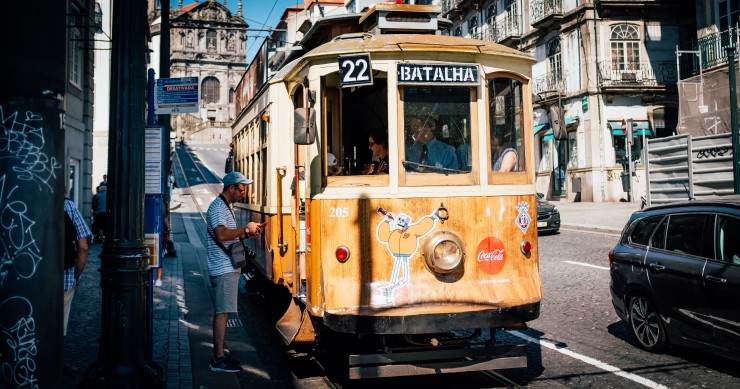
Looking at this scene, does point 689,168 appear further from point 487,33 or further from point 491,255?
point 487,33

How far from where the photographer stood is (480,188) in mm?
5875

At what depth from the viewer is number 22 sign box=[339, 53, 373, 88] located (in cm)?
555

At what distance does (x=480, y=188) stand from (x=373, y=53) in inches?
60.9

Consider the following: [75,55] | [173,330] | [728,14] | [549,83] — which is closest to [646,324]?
[173,330]

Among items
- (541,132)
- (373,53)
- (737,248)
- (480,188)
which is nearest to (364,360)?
(480,188)

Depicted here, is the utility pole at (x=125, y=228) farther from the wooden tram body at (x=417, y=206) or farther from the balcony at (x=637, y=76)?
the balcony at (x=637, y=76)

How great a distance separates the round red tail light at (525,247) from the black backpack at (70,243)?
4.00 metres

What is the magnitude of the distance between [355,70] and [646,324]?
4.35m

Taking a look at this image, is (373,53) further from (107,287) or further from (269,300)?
(269,300)

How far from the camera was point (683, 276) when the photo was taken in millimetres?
6559

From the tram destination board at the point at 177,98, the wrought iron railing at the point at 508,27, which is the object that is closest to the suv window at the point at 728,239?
the tram destination board at the point at 177,98

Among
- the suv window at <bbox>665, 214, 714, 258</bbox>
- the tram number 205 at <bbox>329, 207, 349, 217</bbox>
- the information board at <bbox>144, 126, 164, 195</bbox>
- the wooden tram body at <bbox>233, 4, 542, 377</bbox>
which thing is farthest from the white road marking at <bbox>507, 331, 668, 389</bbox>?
the information board at <bbox>144, 126, 164, 195</bbox>

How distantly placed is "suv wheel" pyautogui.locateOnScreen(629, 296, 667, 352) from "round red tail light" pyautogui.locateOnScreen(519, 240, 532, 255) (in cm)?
203

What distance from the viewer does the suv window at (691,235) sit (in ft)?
21.3
